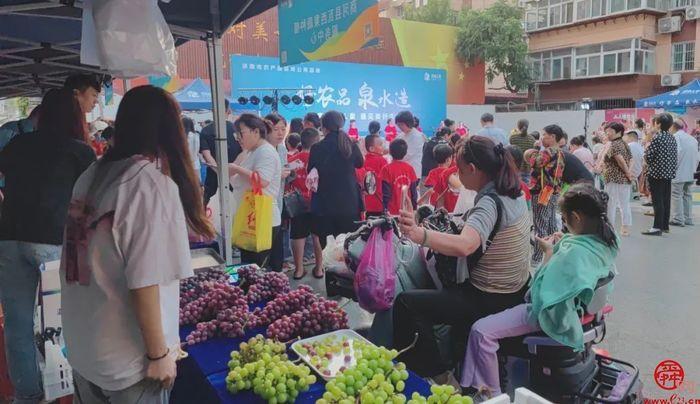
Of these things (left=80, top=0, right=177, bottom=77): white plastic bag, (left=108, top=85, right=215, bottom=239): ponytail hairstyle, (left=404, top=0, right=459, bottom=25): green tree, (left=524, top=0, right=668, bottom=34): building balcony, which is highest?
(left=404, top=0, right=459, bottom=25): green tree

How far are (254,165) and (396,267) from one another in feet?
5.12

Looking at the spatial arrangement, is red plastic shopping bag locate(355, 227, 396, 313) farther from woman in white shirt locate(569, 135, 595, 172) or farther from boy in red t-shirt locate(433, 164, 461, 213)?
woman in white shirt locate(569, 135, 595, 172)

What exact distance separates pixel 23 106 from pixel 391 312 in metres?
18.1

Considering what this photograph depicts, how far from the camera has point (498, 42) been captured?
2320 centimetres

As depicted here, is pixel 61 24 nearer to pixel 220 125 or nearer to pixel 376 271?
pixel 220 125

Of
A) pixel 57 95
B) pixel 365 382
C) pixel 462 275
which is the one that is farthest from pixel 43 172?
pixel 462 275

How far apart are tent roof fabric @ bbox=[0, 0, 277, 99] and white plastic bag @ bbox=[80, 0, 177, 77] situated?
0.48m

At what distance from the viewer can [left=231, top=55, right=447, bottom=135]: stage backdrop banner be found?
13.7 m

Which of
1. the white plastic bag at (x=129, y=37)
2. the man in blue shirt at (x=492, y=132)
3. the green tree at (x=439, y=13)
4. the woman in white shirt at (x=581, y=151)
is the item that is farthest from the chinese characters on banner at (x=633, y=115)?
the white plastic bag at (x=129, y=37)

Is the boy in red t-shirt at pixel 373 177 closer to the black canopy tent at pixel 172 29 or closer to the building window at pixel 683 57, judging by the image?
the black canopy tent at pixel 172 29

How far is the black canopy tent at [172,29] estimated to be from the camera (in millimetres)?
3199

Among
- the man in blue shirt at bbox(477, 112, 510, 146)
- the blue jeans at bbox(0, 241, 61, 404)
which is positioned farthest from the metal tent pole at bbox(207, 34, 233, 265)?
the man in blue shirt at bbox(477, 112, 510, 146)

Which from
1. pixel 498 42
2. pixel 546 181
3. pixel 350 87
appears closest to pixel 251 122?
pixel 546 181

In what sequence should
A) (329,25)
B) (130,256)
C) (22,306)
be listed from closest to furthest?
(130,256), (22,306), (329,25)
